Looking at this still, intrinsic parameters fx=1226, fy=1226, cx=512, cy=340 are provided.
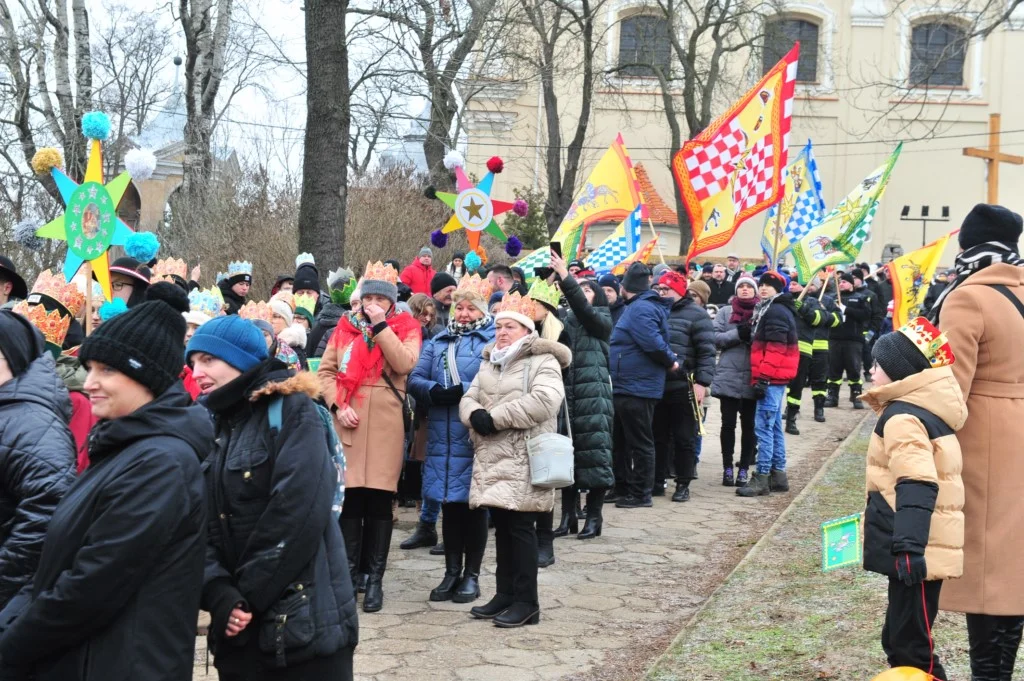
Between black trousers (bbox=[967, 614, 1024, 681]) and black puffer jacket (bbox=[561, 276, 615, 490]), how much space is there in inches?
165

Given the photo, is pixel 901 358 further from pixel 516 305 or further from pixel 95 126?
pixel 95 126

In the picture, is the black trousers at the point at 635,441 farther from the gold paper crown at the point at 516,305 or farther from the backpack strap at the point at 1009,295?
the backpack strap at the point at 1009,295

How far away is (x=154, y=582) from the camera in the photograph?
327cm

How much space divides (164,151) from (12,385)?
27.5m

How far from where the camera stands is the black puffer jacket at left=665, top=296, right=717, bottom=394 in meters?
11.2

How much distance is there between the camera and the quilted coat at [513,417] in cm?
683

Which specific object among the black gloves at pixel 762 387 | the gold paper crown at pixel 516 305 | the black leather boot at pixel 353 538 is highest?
the gold paper crown at pixel 516 305

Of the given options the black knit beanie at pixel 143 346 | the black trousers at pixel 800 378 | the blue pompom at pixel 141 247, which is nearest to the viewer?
the black knit beanie at pixel 143 346

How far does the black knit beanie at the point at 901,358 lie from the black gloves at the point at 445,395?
3.03 m

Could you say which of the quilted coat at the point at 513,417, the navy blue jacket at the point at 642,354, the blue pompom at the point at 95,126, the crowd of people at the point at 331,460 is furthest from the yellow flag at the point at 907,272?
the blue pompom at the point at 95,126

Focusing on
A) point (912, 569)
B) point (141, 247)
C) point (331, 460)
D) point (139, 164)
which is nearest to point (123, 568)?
point (331, 460)

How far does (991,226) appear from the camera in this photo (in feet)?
17.0

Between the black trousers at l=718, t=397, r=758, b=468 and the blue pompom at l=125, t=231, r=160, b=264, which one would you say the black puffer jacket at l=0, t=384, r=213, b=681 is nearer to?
the blue pompom at l=125, t=231, r=160, b=264

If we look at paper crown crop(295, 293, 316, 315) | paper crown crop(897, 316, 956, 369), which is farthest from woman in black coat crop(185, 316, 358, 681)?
paper crown crop(295, 293, 316, 315)
